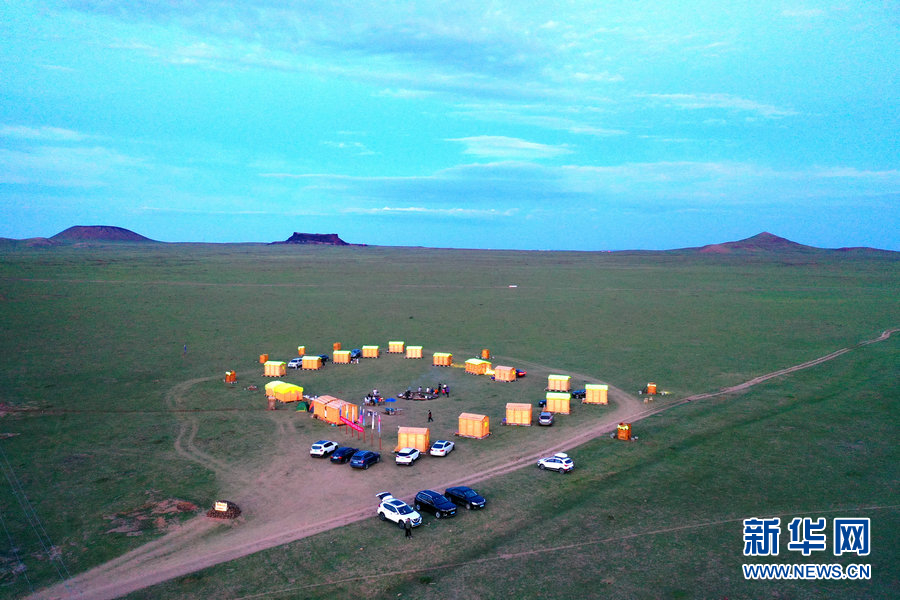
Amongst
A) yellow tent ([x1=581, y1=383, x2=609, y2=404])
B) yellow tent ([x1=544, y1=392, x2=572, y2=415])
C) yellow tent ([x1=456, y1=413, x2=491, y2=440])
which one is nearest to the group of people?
yellow tent ([x1=544, y1=392, x2=572, y2=415])

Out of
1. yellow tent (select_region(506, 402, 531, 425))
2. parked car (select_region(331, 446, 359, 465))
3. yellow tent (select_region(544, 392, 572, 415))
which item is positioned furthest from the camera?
yellow tent (select_region(544, 392, 572, 415))

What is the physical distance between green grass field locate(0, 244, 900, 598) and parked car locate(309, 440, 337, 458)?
3.24 m

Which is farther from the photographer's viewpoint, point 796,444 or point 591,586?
point 796,444

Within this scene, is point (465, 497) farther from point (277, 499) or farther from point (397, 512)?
point (277, 499)

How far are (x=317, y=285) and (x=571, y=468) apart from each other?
101790mm

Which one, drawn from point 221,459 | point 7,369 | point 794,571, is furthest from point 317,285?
point 794,571

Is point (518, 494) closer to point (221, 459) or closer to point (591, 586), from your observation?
point (591, 586)

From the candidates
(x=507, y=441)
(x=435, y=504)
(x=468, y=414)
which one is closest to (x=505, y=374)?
(x=468, y=414)

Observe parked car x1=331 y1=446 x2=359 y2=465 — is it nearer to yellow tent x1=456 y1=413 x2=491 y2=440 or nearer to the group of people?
yellow tent x1=456 y1=413 x2=491 y2=440

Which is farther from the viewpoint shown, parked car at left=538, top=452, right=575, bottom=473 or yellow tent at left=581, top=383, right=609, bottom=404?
yellow tent at left=581, top=383, right=609, bottom=404

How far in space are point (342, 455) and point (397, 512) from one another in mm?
7310

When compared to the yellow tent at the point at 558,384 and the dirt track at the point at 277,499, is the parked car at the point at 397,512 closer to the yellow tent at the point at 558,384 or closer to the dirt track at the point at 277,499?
the dirt track at the point at 277,499

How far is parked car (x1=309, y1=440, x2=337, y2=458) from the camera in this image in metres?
29.2

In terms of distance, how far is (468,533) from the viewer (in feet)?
70.4
